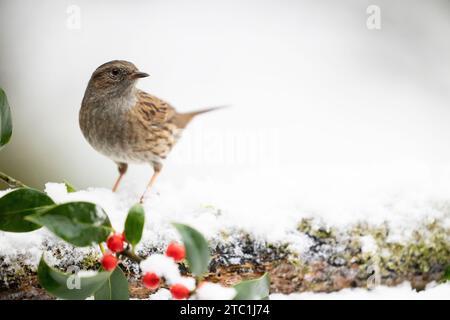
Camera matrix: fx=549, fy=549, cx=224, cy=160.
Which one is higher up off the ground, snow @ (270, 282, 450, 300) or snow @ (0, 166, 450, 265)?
snow @ (0, 166, 450, 265)

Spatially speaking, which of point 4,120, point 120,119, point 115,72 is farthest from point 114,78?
point 4,120

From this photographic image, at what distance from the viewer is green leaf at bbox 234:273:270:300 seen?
3.95 feet

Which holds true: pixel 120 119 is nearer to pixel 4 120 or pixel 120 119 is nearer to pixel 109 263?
pixel 4 120

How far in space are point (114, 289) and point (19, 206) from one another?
0.30 m

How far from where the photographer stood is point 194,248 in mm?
1132

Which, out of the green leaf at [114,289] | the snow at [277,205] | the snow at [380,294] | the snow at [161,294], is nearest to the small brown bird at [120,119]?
the snow at [277,205]

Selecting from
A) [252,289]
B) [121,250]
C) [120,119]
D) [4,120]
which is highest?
[4,120]

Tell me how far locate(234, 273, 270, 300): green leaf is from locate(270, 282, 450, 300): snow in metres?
0.33

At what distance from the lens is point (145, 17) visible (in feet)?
16.6

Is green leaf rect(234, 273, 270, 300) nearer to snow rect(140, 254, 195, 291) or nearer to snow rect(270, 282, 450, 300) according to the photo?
snow rect(140, 254, 195, 291)

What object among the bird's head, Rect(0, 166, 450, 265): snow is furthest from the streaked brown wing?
Rect(0, 166, 450, 265): snow

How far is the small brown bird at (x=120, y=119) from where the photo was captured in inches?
88.3

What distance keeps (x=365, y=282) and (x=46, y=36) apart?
3852 millimetres

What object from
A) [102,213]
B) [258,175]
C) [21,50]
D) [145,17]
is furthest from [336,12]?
[102,213]
